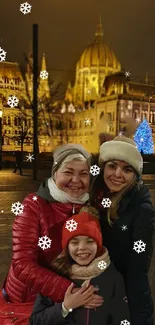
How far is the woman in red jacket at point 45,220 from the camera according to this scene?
214 centimetres

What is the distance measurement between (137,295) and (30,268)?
68 cm

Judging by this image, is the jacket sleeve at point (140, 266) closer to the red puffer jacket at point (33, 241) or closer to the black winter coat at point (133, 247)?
the black winter coat at point (133, 247)

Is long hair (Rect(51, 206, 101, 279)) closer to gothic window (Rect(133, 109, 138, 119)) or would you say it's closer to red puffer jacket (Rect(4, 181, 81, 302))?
red puffer jacket (Rect(4, 181, 81, 302))

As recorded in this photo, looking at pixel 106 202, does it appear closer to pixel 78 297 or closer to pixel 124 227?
pixel 124 227

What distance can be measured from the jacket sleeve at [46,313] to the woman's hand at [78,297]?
0.22ft

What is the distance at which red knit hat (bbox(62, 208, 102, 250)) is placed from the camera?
77.8 inches

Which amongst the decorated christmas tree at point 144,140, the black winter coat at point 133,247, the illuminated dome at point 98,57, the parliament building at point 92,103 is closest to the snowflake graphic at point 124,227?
the black winter coat at point 133,247

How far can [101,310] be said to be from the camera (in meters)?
1.97

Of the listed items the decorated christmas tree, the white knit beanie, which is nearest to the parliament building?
the decorated christmas tree

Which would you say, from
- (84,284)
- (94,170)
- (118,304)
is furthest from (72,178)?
(118,304)

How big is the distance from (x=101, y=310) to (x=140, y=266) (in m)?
0.42

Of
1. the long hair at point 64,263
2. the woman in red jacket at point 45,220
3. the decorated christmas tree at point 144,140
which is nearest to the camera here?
the long hair at point 64,263

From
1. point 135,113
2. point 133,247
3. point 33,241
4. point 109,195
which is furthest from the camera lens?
point 135,113

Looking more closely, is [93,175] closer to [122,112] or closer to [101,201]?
[101,201]
